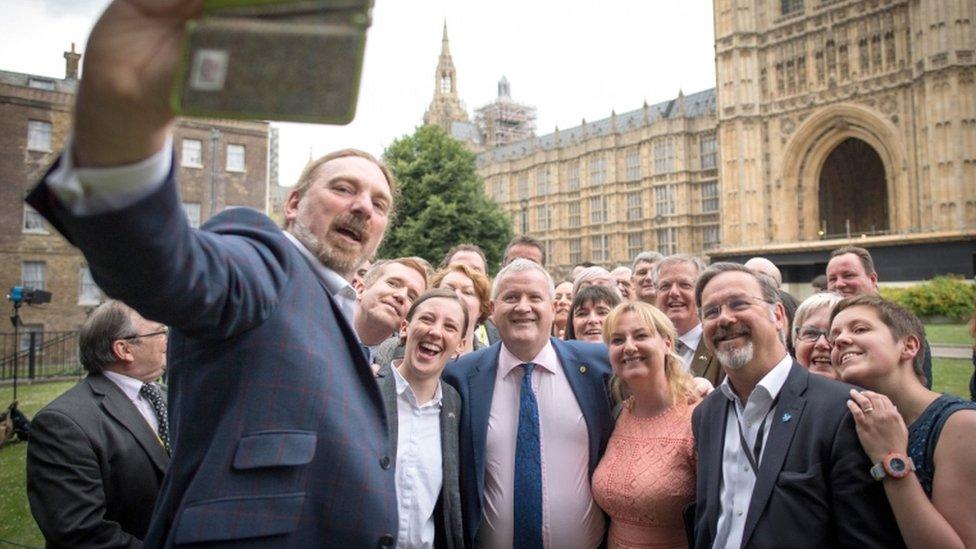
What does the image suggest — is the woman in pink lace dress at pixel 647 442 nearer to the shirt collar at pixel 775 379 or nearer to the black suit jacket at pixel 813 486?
the black suit jacket at pixel 813 486

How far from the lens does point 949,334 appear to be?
16781 mm

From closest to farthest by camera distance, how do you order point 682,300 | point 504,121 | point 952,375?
point 682,300, point 952,375, point 504,121

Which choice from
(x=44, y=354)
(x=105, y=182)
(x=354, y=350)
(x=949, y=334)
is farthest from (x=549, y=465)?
(x=44, y=354)

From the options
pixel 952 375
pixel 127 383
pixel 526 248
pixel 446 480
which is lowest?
pixel 952 375

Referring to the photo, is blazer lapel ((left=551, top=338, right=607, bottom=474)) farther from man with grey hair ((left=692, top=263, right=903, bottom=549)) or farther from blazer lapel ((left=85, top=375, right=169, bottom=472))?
blazer lapel ((left=85, top=375, right=169, bottom=472))

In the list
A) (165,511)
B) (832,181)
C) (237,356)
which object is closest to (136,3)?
(237,356)

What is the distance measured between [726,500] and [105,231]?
2.54 meters

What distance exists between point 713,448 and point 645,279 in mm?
4140

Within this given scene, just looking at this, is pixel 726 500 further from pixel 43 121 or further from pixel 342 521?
pixel 43 121

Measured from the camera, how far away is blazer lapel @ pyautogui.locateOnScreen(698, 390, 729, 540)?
8.32ft

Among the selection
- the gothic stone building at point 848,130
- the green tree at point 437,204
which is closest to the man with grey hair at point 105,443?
the green tree at point 437,204

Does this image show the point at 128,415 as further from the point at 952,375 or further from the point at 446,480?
the point at 952,375

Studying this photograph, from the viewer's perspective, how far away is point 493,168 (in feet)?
189

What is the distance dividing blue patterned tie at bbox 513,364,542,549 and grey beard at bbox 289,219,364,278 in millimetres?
1749
